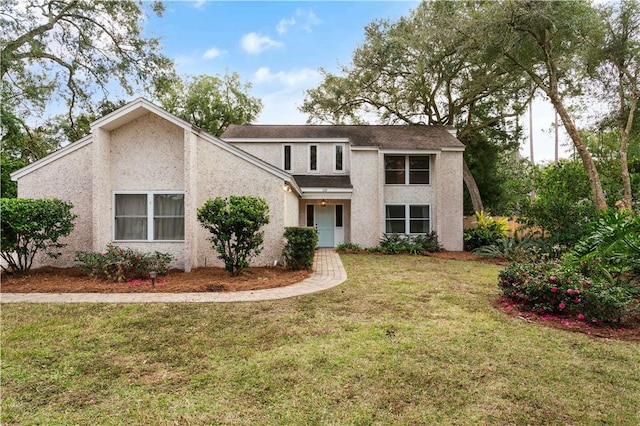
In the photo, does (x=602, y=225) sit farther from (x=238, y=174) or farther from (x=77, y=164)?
(x=77, y=164)

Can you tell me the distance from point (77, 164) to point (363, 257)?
37.2ft

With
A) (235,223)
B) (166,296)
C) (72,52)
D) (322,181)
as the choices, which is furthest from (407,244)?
(72,52)

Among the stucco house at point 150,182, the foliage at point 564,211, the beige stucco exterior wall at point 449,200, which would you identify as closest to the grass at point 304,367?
the stucco house at point 150,182

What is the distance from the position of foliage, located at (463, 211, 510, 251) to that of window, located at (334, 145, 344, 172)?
792 cm

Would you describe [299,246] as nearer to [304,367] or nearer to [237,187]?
[237,187]

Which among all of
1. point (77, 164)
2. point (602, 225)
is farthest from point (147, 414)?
point (77, 164)

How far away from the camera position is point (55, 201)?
909 cm

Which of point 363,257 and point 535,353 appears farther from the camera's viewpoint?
point 363,257

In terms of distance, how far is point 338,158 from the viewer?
17.6m

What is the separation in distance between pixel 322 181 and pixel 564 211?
11074 mm

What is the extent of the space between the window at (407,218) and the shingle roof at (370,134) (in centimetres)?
322

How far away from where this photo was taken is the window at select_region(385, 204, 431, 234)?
665 inches

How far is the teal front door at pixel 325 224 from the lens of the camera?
17625 millimetres

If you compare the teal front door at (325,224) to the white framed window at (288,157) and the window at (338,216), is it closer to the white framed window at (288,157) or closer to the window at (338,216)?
the window at (338,216)
